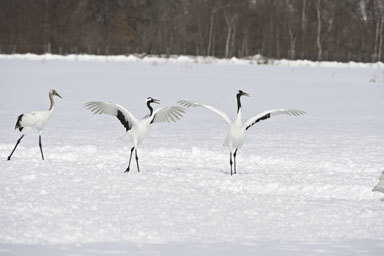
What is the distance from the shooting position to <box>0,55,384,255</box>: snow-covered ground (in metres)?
6.80

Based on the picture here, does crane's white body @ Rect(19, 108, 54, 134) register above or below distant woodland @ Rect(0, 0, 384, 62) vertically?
below

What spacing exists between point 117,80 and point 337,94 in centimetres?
921

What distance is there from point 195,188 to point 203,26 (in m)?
59.2

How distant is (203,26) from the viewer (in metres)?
67.8

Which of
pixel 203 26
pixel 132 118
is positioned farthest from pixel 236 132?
pixel 203 26

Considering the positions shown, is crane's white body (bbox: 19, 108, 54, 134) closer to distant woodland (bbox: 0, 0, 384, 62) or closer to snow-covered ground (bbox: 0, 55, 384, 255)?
snow-covered ground (bbox: 0, 55, 384, 255)

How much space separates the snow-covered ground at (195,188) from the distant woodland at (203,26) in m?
41.2

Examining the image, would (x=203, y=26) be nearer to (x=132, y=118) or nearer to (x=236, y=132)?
(x=236, y=132)

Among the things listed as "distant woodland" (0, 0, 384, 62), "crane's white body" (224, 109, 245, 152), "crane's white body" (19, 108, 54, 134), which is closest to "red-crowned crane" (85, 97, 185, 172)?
"crane's white body" (224, 109, 245, 152)

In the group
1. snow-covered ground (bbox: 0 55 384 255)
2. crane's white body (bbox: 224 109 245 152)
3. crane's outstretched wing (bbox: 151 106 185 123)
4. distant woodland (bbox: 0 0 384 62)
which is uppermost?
distant woodland (bbox: 0 0 384 62)

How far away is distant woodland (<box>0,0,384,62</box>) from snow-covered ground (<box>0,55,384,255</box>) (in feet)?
135

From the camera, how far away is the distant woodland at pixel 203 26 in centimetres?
6100

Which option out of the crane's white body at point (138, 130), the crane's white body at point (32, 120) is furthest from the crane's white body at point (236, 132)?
the crane's white body at point (32, 120)

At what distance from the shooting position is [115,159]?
12.1 meters
